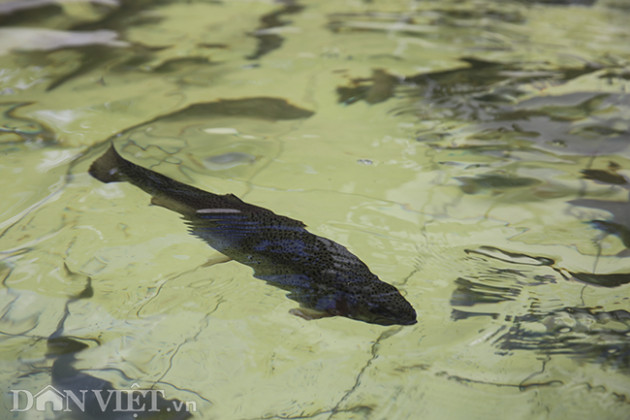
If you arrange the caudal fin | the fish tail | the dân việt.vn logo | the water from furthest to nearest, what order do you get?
the caudal fin, the fish tail, the water, the dân việt.vn logo

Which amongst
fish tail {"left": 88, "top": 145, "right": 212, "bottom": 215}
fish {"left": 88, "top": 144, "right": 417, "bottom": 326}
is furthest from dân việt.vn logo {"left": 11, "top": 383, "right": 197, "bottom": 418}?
fish tail {"left": 88, "top": 145, "right": 212, "bottom": 215}

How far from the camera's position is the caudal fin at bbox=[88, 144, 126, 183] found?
136 inches

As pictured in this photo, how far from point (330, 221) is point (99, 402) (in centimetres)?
167

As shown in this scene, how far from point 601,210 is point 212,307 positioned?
2706 mm

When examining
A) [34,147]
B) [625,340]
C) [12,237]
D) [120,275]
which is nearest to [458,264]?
[625,340]

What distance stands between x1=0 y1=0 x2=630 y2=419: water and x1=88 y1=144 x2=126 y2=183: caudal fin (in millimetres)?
132

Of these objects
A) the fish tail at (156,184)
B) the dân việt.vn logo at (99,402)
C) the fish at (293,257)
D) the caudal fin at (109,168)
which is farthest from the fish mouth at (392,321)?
the caudal fin at (109,168)

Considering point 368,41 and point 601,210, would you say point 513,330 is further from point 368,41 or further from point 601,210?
point 368,41

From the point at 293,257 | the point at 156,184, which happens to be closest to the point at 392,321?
the point at 293,257

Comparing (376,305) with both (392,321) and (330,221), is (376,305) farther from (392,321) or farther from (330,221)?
(330,221)

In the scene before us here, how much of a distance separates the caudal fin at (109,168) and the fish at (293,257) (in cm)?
46

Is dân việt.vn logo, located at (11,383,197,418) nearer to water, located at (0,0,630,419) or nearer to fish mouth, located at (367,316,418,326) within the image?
water, located at (0,0,630,419)

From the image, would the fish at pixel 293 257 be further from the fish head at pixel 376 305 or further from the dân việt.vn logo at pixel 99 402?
the dân việt.vn logo at pixel 99 402

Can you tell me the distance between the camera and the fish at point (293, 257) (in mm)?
2506
